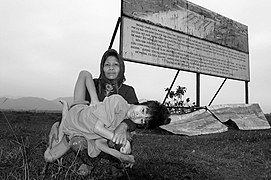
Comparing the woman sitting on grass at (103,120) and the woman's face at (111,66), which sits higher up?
the woman's face at (111,66)

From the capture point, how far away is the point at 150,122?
6.90 ft

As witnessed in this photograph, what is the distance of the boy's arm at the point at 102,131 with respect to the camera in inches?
74.5

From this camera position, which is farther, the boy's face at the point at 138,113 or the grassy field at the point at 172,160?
the grassy field at the point at 172,160

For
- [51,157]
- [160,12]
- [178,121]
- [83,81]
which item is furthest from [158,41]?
[51,157]

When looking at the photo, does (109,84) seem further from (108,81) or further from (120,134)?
(120,134)

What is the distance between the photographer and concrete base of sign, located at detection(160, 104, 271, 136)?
6.93 m

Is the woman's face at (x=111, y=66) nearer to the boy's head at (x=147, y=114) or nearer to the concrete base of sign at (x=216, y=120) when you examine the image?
the boy's head at (x=147, y=114)

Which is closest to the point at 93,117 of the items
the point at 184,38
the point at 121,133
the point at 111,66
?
the point at 121,133

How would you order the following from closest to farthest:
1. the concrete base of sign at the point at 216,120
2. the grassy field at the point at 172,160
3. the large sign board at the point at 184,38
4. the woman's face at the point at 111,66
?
the grassy field at the point at 172,160 < the woman's face at the point at 111,66 < the concrete base of sign at the point at 216,120 < the large sign board at the point at 184,38

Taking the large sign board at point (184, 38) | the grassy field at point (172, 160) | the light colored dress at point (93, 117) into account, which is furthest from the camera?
the large sign board at point (184, 38)

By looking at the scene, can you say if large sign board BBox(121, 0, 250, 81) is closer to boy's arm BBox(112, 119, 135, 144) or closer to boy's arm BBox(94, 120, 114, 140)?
boy's arm BBox(112, 119, 135, 144)

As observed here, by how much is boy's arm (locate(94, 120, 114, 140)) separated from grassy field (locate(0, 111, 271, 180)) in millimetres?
287

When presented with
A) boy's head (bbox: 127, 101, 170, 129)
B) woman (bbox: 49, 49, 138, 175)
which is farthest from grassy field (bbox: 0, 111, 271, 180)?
boy's head (bbox: 127, 101, 170, 129)

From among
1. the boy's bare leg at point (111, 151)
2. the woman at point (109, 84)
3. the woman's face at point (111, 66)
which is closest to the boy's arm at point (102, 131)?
the boy's bare leg at point (111, 151)
